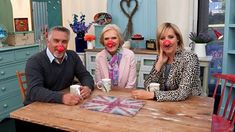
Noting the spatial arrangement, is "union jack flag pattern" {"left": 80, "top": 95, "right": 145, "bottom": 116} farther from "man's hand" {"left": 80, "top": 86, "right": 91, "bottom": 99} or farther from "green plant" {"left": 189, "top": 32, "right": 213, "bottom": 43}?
"green plant" {"left": 189, "top": 32, "right": 213, "bottom": 43}

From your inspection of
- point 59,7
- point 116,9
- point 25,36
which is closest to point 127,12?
point 116,9

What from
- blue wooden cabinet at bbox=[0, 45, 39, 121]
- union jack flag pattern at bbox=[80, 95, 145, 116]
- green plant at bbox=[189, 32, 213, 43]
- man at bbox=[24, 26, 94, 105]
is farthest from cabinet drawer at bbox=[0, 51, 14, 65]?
green plant at bbox=[189, 32, 213, 43]

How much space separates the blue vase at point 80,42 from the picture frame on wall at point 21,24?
71 centimetres

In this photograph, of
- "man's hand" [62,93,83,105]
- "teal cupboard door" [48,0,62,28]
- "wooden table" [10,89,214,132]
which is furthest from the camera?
"teal cupboard door" [48,0,62,28]

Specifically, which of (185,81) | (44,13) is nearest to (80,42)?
(44,13)

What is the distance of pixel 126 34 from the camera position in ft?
13.0

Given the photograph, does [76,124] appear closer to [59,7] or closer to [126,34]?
[126,34]

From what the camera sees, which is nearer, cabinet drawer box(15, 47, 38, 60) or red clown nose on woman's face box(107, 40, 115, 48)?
red clown nose on woman's face box(107, 40, 115, 48)

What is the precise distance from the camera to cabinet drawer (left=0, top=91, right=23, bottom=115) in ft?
11.0

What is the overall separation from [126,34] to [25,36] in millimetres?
1406

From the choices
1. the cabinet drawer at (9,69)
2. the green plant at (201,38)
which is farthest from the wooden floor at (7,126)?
the green plant at (201,38)

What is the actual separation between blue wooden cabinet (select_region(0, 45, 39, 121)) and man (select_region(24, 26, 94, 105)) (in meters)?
1.44

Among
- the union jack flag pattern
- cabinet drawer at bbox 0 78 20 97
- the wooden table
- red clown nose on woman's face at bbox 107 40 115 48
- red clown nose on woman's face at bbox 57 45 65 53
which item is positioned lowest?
cabinet drawer at bbox 0 78 20 97

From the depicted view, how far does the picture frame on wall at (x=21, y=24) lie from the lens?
3604 mm
